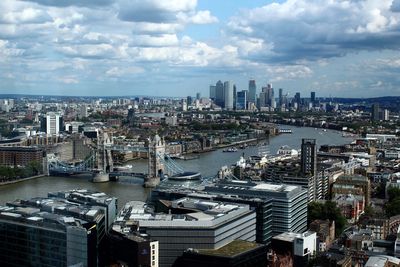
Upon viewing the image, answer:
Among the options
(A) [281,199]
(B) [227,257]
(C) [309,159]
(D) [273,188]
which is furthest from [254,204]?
(C) [309,159]

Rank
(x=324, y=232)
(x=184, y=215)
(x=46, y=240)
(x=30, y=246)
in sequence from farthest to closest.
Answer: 1. (x=324, y=232)
2. (x=184, y=215)
3. (x=30, y=246)
4. (x=46, y=240)

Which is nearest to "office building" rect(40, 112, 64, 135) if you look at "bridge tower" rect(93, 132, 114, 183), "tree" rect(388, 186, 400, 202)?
"bridge tower" rect(93, 132, 114, 183)

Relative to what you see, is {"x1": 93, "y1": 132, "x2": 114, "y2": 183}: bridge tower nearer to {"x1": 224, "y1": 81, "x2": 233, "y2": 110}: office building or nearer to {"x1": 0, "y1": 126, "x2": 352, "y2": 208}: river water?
{"x1": 0, "y1": 126, "x2": 352, "y2": 208}: river water

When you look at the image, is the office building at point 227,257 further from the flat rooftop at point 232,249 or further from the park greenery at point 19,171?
the park greenery at point 19,171

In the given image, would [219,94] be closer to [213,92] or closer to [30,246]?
[213,92]

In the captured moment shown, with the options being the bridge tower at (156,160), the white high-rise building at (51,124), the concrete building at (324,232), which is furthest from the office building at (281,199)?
the white high-rise building at (51,124)

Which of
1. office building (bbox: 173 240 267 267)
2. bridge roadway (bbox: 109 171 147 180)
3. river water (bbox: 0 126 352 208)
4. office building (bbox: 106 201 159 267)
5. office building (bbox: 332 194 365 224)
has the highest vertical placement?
office building (bbox: 106 201 159 267)
